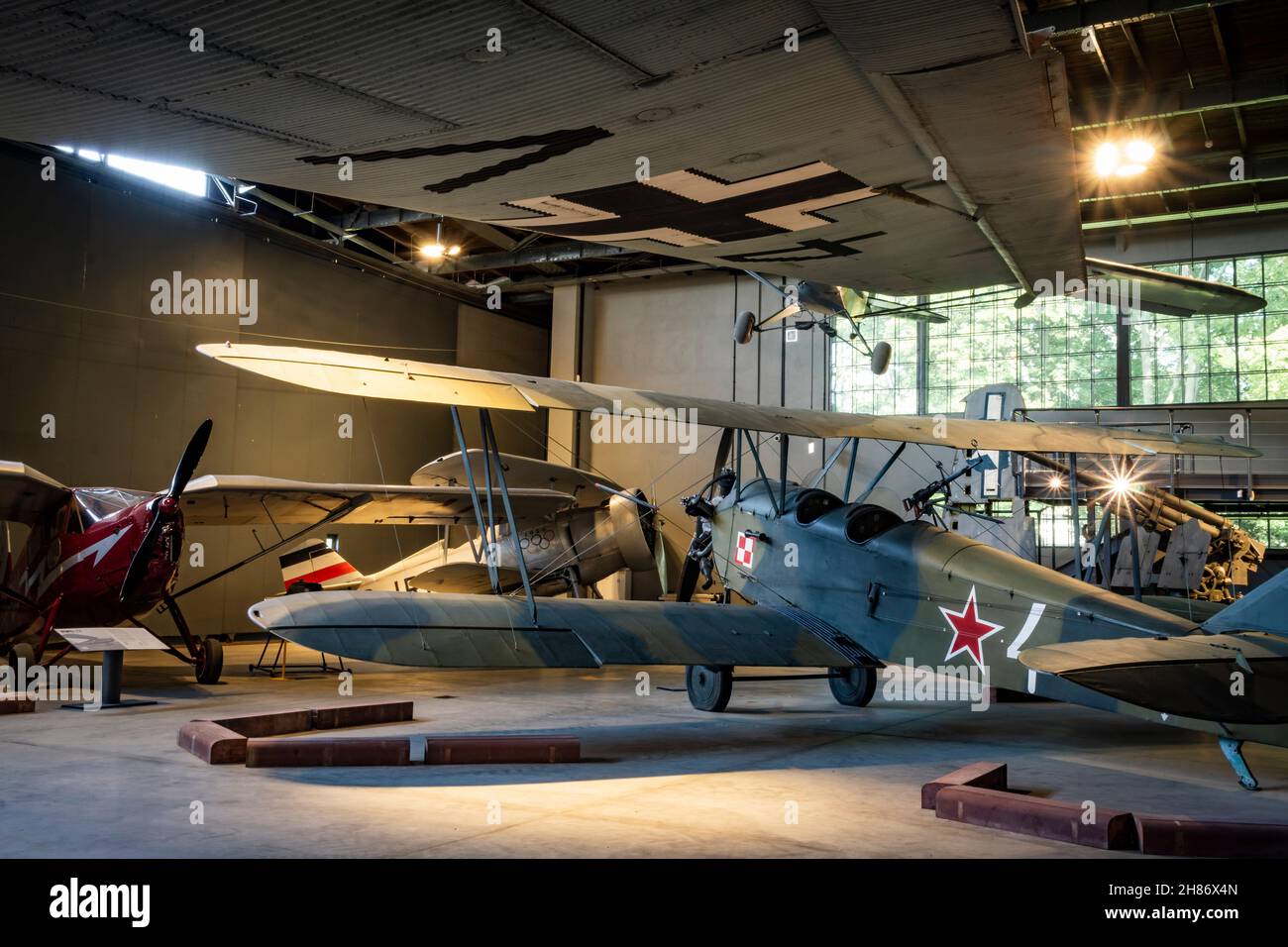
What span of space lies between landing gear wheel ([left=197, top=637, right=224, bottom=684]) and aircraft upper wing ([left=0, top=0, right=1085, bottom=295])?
568cm

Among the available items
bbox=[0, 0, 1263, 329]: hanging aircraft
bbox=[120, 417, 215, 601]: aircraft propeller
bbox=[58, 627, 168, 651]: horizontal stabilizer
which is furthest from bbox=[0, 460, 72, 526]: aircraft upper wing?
bbox=[0, 0, 1263, 329]: hanging aircraft

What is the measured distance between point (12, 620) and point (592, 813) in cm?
870

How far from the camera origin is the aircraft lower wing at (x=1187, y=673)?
4.98 metres

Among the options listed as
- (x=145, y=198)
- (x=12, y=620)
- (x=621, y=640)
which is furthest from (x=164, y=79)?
(x=145, y=198)

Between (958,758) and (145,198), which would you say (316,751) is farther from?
(145,198)

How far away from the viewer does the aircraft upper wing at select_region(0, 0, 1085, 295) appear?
213 inches

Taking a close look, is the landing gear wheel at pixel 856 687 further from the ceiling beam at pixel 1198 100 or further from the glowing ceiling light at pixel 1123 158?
the ceiling beam at pixel 1198 100

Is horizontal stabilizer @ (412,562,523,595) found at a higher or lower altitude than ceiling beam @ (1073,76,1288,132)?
lower

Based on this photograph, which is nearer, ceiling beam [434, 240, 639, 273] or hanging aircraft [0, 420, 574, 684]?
hanging aircraft [0, 420, 574, 684]

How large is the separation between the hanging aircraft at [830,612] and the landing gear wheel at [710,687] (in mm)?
16

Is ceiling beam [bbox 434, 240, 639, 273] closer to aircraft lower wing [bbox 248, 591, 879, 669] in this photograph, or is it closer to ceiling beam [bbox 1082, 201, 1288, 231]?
ceiling beam [bbox 1082, 201, 1288, 231]

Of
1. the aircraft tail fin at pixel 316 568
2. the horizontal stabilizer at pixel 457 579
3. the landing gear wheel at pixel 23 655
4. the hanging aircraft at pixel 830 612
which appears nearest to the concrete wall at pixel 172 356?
the aircraft tail fin at pixel 316 568

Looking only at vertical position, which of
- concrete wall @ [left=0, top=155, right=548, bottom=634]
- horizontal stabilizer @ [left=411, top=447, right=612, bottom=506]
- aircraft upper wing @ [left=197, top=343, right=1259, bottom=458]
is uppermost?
concrete wall @ [left=0, top=155, right=548, bottom=634]

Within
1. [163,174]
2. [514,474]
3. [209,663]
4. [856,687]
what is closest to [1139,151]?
[856,687]
